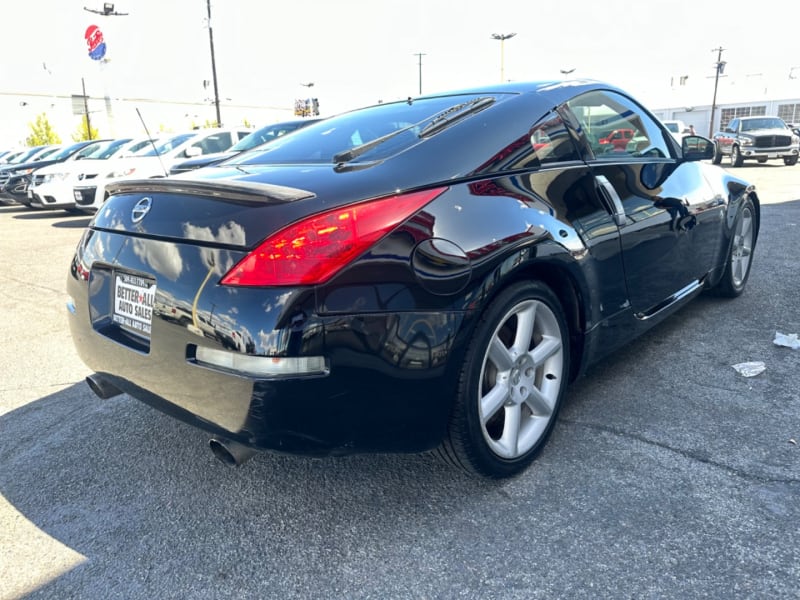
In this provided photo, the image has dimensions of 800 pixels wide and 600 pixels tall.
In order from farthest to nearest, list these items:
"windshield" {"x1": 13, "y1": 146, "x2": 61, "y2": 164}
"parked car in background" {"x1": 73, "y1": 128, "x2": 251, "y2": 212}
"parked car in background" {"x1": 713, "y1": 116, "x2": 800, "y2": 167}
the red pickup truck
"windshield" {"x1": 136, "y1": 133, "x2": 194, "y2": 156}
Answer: "parked car in background" {"x1": 713, "y1": 116, "x2": 800, "y2": 167} → "windshield" {"x1": 13, "y1": 146, "x2": 61, "y2": 164} → "windshield" {"x1": 136, "y1": 133, "x2": 194, "y2": 156} → "parked car in background" {"x1": 73, "y1": 128, "x2": 251, "y2": 212} → the red pickup truck

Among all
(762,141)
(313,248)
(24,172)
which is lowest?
(24,172)

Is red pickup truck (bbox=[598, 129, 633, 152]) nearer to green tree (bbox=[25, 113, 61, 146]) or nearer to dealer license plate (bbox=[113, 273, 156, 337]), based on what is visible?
dealer license plate (bbox=[113, 273, 156, 337])

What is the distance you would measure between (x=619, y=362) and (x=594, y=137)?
133 centimetres

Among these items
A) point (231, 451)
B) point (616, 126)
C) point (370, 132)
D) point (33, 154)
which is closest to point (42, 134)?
point (33, 154)

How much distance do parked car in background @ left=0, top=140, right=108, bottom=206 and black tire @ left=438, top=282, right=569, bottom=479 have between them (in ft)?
46.7

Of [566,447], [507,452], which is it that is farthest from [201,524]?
[566,447]

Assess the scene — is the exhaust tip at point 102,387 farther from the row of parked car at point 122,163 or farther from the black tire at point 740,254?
the row of parked car at point 122,163

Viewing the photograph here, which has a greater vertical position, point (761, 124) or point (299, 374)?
point (761, 124)

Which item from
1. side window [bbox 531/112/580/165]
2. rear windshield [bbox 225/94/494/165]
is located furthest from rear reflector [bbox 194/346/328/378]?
side window [bbox 531/112/580/165]

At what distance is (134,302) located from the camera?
6.94 feet

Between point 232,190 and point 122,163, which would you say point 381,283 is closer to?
point 232,190

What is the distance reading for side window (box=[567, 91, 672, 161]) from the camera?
2865 mm

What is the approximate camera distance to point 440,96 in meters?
3.02

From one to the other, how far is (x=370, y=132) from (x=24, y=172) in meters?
14.9
